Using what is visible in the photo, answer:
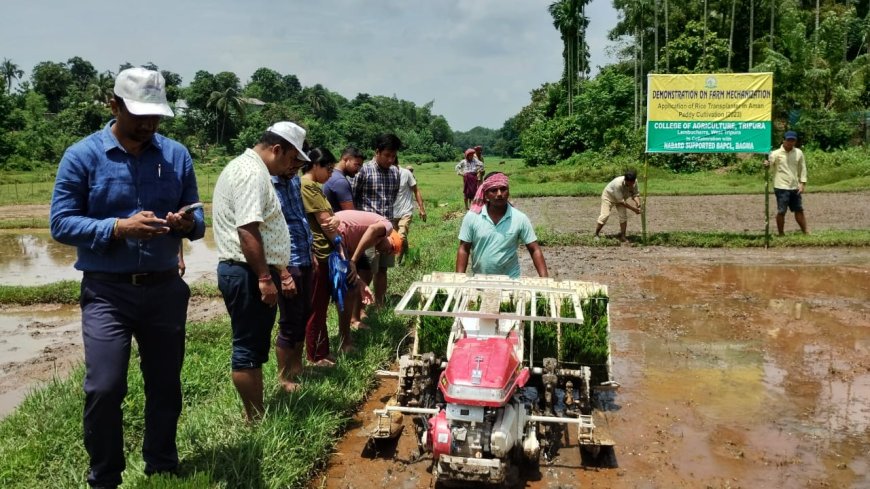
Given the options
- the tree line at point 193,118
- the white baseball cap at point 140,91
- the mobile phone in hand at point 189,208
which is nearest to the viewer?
the white baseball cap at point 140,91

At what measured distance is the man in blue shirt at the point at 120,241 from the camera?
119 inches

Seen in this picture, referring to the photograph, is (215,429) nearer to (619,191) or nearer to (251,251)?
(251,251)

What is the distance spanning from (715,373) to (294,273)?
3607 mm

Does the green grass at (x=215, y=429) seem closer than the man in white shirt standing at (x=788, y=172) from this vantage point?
Yes

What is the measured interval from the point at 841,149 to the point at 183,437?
29.3 metres

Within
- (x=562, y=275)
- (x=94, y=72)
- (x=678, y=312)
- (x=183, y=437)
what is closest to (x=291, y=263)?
(x=183, y=437)

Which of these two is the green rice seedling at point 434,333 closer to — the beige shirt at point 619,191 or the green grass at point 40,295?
the green grass at point 40,295

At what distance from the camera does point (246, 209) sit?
12.4ft

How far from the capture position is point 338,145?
59.2 meters

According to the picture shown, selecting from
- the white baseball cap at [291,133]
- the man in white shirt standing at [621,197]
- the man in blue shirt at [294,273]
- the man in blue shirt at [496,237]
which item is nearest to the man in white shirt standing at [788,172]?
the man in white shirt standing at [621,197]

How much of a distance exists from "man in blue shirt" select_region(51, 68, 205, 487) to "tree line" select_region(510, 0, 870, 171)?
1139 inches

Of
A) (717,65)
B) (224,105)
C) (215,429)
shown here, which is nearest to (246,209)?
(215,429)

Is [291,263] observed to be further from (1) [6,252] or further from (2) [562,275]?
(1) [6,252]

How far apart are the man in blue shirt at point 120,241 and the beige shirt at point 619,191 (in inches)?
401
